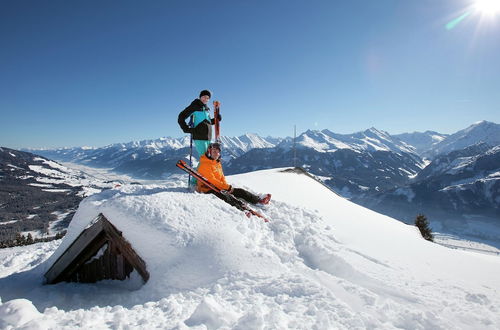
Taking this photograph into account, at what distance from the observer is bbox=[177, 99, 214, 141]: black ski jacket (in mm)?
8906

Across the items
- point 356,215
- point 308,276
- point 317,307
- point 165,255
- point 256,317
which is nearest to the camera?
point 256,317

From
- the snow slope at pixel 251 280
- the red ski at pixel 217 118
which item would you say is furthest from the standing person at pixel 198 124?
the snow slope at pixel 251 280

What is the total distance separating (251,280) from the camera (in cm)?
486

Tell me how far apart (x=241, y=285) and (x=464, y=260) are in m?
6.62

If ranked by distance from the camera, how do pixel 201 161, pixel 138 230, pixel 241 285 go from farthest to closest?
pixel 201 161 → pixel 138 230 → pixel 241 285

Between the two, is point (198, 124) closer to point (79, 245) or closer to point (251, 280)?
point (79, 245)

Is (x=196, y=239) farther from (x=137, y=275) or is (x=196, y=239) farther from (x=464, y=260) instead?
(x=464, y=260)

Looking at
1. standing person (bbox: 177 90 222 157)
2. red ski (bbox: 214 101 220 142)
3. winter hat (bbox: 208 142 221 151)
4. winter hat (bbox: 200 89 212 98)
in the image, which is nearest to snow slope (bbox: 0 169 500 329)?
winter hat (bbox: 208 142 221 151)

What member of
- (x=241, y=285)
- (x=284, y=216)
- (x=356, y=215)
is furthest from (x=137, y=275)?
(x=356, y=215)

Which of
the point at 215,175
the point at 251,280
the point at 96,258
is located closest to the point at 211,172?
the point at 215,175

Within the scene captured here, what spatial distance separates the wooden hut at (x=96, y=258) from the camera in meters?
5.90

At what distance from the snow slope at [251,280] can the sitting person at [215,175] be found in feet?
2.62

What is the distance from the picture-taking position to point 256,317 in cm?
378

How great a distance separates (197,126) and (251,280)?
5.75m
